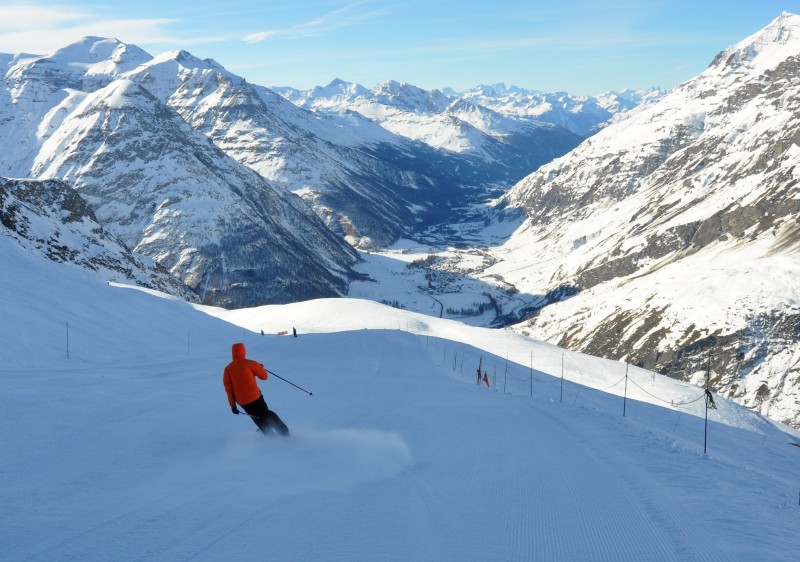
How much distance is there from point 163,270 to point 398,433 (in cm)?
11554

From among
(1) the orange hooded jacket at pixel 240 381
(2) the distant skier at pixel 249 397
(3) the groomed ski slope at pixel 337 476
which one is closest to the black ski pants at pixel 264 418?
(2) the distant skier at pixel 249 397

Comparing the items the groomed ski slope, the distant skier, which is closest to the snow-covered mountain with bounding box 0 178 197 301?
the groomed ski slope

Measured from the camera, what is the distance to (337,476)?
1145cm

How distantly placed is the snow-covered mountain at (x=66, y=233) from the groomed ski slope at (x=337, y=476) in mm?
67279

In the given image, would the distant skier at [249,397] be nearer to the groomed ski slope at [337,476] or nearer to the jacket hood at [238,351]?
the jacket hood at [238,351]

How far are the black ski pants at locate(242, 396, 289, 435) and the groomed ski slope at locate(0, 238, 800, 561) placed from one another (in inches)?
12.2

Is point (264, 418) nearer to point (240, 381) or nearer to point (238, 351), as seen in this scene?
point (240, 381)

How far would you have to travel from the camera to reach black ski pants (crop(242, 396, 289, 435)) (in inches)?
554

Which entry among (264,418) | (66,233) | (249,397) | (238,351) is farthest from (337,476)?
(66,233)

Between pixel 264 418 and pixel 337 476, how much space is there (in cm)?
326

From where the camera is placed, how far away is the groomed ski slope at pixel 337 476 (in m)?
8.55

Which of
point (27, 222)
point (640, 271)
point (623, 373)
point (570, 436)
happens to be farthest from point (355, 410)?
point (640, 271)

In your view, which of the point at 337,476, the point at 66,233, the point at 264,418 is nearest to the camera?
the point at 337,476

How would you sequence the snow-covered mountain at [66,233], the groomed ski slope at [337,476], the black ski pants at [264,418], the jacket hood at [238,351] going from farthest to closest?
1. the snow-covered mountain at [66,233]
2. the jacket hood at [238,351]
3. the black ski pants at [264,418]
4. the groomed ski slope at [337,476]
